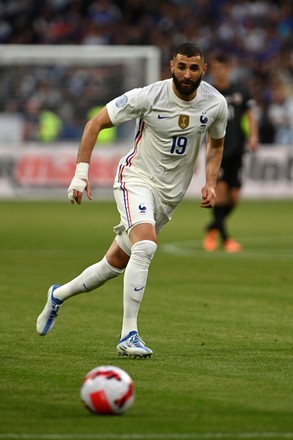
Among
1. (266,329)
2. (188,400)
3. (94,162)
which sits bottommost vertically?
(94,162)

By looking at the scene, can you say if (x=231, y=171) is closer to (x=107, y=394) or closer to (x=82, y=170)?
(x=82, y=170)

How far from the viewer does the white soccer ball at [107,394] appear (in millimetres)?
6328

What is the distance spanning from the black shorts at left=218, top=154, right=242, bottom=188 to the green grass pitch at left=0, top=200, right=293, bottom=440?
100cm

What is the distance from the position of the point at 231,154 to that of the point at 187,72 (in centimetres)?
854

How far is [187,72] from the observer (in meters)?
8.76

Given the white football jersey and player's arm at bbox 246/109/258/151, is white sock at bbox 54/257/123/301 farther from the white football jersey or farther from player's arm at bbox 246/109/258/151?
player's arm at bbox 246/109/258/151

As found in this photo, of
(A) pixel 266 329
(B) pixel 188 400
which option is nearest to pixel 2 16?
(A) pixel 266 329

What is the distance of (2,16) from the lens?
35.4 metres

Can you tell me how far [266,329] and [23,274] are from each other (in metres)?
4.99

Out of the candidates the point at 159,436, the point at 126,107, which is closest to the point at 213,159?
the point at 126,107

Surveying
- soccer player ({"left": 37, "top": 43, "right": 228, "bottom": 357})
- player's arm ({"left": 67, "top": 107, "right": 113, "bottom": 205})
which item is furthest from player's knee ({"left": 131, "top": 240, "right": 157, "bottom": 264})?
player's arm ({"left": 67, "top": 107, "right": 113, "bottom": 205})

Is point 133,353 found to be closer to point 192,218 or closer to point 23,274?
point 23,274

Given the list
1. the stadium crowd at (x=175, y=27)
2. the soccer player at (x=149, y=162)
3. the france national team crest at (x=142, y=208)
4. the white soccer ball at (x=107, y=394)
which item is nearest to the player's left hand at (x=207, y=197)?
the soccer player at (x=149, y=162)

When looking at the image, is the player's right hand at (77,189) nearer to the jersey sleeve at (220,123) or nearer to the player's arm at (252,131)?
the jersey sleeve at (220,123)
